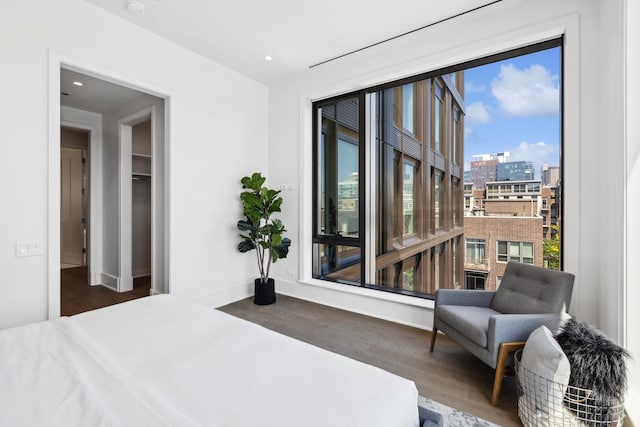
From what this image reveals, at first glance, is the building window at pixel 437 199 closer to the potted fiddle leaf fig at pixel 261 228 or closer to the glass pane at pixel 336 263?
the glass pane at pixel 336 263

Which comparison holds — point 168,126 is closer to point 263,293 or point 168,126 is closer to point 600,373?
point 263,293

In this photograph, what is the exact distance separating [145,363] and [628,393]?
262 centimetres

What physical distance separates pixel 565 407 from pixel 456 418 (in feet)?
1.87

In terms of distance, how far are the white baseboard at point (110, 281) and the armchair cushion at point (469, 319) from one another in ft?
14.4

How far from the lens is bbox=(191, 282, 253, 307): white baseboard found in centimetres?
365

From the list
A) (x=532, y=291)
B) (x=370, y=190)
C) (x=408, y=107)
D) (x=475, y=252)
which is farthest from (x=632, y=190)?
(x=370, y=190)

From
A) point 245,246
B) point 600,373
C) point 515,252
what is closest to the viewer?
point 600,373

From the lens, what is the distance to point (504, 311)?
242 cm

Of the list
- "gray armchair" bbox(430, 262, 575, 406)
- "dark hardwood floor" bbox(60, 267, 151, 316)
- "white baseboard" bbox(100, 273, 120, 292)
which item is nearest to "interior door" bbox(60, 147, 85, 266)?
"dark hardwood floor" bbox(60, 267, 151, 316)

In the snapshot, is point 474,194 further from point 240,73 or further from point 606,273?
point 240,73

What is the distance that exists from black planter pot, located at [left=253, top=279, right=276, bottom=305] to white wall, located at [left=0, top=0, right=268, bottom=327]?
331mm

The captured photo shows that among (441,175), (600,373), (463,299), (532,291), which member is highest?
(441,175)

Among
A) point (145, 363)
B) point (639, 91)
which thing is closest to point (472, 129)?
point (639, 91)

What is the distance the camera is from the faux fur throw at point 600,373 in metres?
1.61
